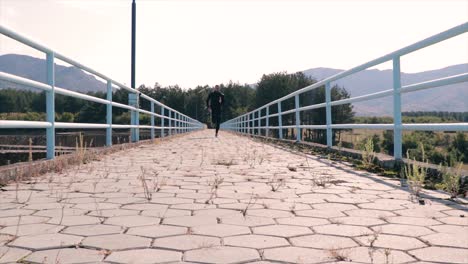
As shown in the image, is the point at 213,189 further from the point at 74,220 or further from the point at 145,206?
the point at 74,220

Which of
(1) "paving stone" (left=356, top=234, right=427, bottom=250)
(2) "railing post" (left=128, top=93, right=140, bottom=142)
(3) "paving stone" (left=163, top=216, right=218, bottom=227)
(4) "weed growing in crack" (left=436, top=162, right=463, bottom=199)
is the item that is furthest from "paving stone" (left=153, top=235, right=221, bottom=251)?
(2) "railing post" (left=128, top=93, right=140, bottom=142)

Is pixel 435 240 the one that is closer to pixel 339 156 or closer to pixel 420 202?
pixel 420 202

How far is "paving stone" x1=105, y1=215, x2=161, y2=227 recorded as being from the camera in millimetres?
2684

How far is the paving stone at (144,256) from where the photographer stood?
200 centimetres

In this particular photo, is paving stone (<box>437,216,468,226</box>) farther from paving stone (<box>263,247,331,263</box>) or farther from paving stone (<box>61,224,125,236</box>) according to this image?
paving stone (<box>61,224,125,236</box>)

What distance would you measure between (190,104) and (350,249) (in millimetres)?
109262

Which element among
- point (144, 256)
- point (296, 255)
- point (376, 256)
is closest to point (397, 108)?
point (376, 256)

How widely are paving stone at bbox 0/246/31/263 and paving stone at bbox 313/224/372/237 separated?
1.54 meters

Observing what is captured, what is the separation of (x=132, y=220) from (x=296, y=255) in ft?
3.79

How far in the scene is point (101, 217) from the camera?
112 inches

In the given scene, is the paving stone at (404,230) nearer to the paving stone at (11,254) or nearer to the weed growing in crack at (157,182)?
A: the paving stone at (11,254)

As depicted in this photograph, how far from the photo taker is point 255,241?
2.33 meters

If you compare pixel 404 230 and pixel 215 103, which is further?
pixel 215 103

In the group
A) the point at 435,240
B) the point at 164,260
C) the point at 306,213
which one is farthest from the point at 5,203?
the point at 435,240
